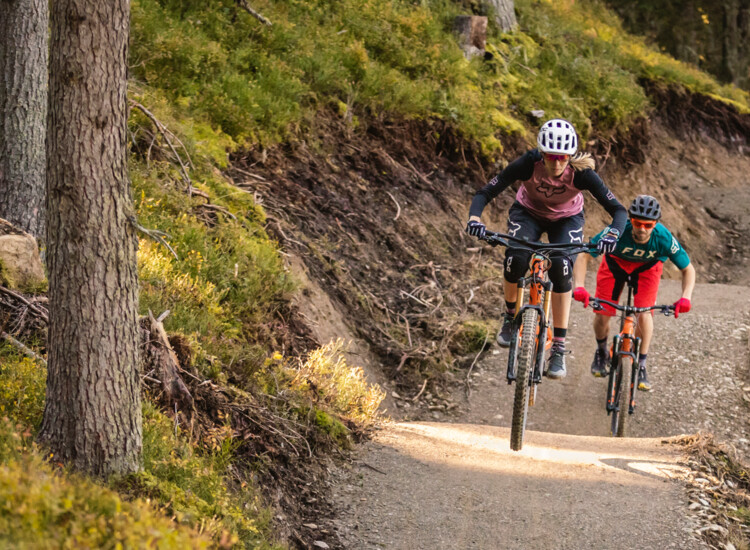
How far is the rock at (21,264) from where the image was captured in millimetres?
5766

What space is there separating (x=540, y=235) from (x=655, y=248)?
1.56 metres

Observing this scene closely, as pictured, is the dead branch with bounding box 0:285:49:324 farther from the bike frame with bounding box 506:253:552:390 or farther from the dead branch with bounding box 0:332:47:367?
the bike frame with bounding box 506:253:552:390

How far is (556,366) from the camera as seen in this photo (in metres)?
7.54

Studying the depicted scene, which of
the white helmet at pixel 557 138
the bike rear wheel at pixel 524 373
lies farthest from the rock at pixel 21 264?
the white helmet at pixel 557 138

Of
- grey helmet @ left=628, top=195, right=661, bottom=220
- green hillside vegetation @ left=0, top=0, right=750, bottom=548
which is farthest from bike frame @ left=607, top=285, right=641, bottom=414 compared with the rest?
green hillside vegetation @ left=0, top=0, right=750, bottom=548

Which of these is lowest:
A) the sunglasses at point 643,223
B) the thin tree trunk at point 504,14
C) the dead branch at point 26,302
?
the dead branch at point 26,302

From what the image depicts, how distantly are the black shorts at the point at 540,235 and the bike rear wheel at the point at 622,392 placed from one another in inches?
60.9

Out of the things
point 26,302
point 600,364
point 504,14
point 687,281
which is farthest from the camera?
point 504,14

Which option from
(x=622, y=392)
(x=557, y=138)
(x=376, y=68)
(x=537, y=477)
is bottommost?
(x=622, y=392)

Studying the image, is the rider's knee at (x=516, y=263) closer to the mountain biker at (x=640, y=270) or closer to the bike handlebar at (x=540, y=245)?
the bike handlebar at (x=540, y=245)

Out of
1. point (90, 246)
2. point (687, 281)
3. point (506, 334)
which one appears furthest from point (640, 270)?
point (90, 246)

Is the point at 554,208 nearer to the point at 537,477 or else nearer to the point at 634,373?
the point at 634,373

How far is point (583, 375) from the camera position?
34.8 ft

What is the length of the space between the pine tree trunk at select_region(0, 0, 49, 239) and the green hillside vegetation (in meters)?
1.13
